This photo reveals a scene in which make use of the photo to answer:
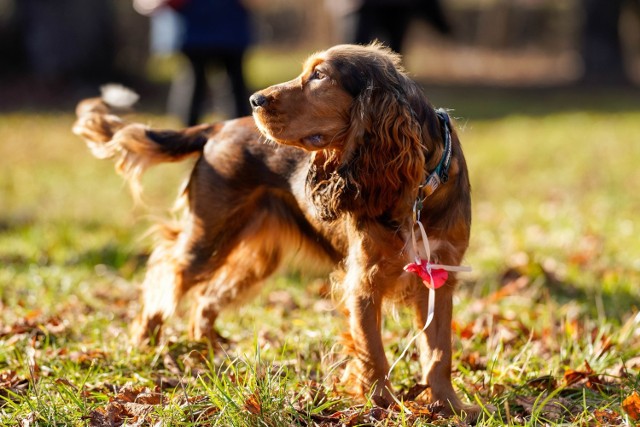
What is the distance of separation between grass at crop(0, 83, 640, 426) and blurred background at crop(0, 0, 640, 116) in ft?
7.29

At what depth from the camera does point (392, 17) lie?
848cm

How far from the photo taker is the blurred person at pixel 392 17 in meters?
8.25

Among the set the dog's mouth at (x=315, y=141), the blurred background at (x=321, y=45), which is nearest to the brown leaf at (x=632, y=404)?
the dog's mouth at (x=315, y=141)

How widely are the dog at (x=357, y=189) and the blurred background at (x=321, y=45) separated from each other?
4365mm

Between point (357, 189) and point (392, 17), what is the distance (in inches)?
219

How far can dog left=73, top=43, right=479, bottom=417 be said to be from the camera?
128 inches

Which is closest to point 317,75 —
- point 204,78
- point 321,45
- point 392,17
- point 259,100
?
point 259,100

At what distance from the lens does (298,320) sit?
4398mm

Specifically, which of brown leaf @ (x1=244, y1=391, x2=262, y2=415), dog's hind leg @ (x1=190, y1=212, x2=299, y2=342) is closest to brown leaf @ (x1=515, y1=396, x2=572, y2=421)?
brown leaf @ (x1=244, y1=391, x2=262, y2=415)

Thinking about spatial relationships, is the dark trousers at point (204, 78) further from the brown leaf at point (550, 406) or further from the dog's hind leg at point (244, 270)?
the brown leaf at point (550, 406)

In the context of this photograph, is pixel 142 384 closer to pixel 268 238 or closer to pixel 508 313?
pixel 268 238

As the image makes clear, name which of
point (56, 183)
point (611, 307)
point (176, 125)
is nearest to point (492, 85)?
point (176, 125)

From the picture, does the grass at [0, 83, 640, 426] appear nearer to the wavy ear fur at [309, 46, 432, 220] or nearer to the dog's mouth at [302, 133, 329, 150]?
the wavy ear fur at [309, 46, 432, 220]

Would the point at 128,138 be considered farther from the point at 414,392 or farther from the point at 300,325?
the point at 414,392
